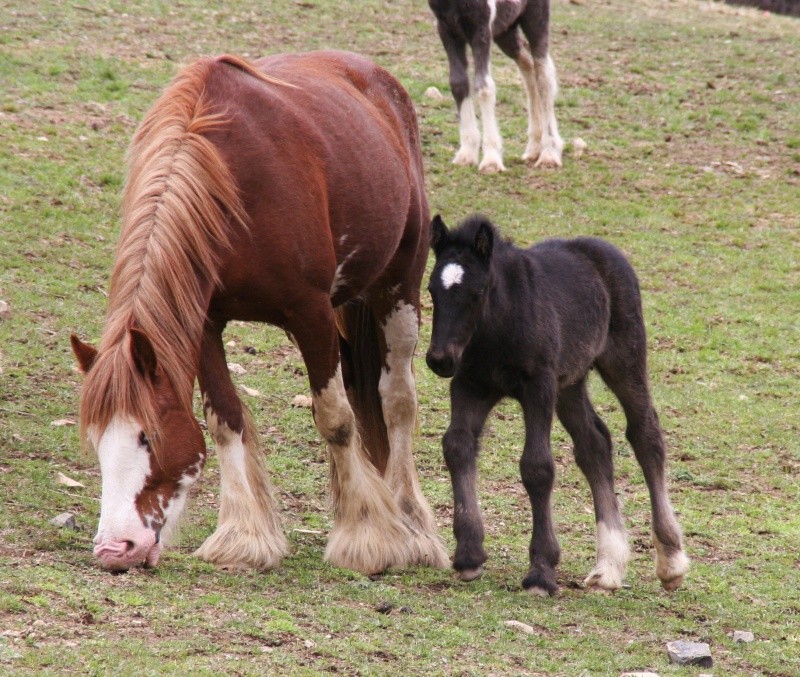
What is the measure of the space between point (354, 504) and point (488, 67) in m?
8.17

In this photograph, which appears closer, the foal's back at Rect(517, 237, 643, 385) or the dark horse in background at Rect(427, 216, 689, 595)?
the dark horse in background at Rect(427, 216, 689, 595)

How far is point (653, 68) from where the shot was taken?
16.4 m

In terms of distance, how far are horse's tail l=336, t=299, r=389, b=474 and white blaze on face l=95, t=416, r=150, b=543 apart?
7.13 feet

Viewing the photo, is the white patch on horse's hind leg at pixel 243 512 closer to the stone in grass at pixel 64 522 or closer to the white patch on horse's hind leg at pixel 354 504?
the white patch on horse's hind leg at pixel 354 504

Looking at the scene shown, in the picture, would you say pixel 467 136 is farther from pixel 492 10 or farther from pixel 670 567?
pixel 670 567

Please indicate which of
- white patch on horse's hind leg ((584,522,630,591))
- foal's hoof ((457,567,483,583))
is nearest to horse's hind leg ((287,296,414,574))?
foal's hoof ((457,567,483,583))

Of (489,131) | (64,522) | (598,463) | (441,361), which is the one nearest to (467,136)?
(489,131)

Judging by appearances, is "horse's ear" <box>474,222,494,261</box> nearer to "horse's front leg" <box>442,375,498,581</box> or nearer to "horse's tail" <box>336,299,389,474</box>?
"horse's front leg" <box>442,375,498,581</box>

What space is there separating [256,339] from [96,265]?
1556mm

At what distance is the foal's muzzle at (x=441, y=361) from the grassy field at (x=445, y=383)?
993mm

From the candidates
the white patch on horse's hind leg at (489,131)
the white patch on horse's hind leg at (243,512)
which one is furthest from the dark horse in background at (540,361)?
the white patch on horse's hind leg at (489,131)

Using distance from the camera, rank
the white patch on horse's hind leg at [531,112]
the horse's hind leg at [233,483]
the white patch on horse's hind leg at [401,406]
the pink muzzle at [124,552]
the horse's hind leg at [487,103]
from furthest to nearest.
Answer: the white patch on horse's hind leg at [531,112] → the horse's hind leg at [487,103] → the white patch on horse's hind leg at [401,406] → the horse's hind leg at [233,483] → the pink muzzle at [124,552]

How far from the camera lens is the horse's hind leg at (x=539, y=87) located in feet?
43.8

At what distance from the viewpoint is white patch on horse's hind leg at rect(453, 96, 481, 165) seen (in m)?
12.8
